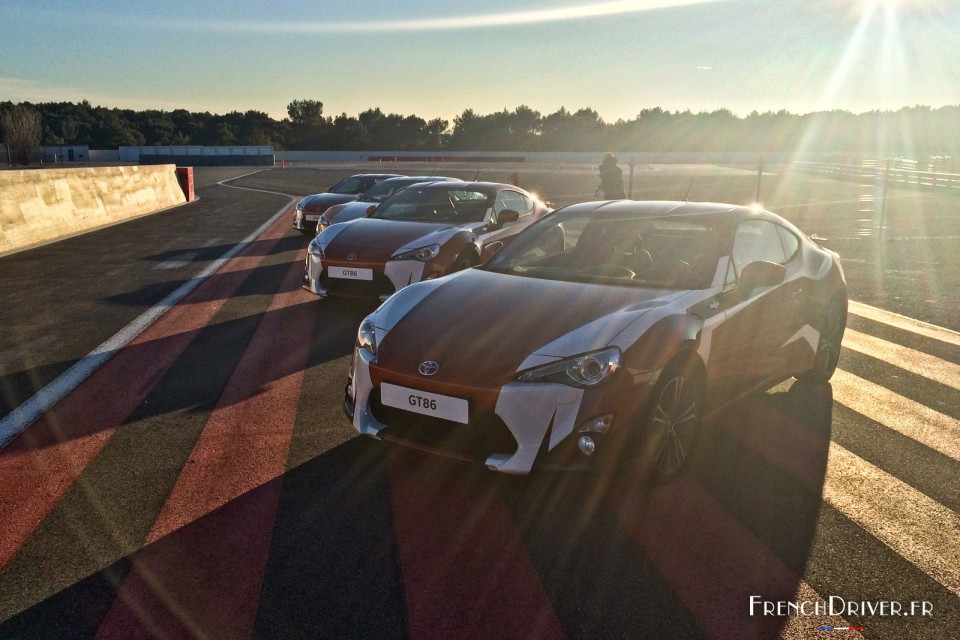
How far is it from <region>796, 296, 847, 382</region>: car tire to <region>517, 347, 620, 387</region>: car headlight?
2.77 metres

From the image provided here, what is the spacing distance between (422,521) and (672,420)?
4.63 ft

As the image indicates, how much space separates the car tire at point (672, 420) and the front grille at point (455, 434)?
0.73m

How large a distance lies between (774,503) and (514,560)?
1.52 metres

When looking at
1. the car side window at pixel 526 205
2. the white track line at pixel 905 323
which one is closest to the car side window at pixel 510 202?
the car side window at pixel 526 205

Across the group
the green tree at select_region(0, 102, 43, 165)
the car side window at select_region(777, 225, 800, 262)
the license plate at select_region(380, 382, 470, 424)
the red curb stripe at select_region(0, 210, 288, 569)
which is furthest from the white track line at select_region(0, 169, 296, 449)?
the green tree at select_region(0, 102, 43, 165)

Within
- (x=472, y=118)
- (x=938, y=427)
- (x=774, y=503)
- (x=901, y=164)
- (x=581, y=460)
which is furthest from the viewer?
(x=472, y=118)

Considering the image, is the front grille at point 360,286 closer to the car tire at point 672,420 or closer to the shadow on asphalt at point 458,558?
the shadow on asphalt at point 458,558

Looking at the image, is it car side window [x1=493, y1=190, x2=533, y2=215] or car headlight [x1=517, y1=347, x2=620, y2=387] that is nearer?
car headlight [x1=517, y1=347, x2=620, y2=387]

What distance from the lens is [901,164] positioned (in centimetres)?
5112

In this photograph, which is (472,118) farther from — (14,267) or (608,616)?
(608,616)

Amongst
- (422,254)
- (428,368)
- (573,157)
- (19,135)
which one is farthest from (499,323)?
(19,135)

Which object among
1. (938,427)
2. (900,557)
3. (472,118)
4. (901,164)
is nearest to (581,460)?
(900,557)

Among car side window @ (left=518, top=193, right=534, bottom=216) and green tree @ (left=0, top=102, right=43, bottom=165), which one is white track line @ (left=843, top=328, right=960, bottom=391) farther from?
green tree @ (left=0, top=102, right=43, bottom=165)

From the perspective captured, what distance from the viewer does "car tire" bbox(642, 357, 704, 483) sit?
399 centimetres
